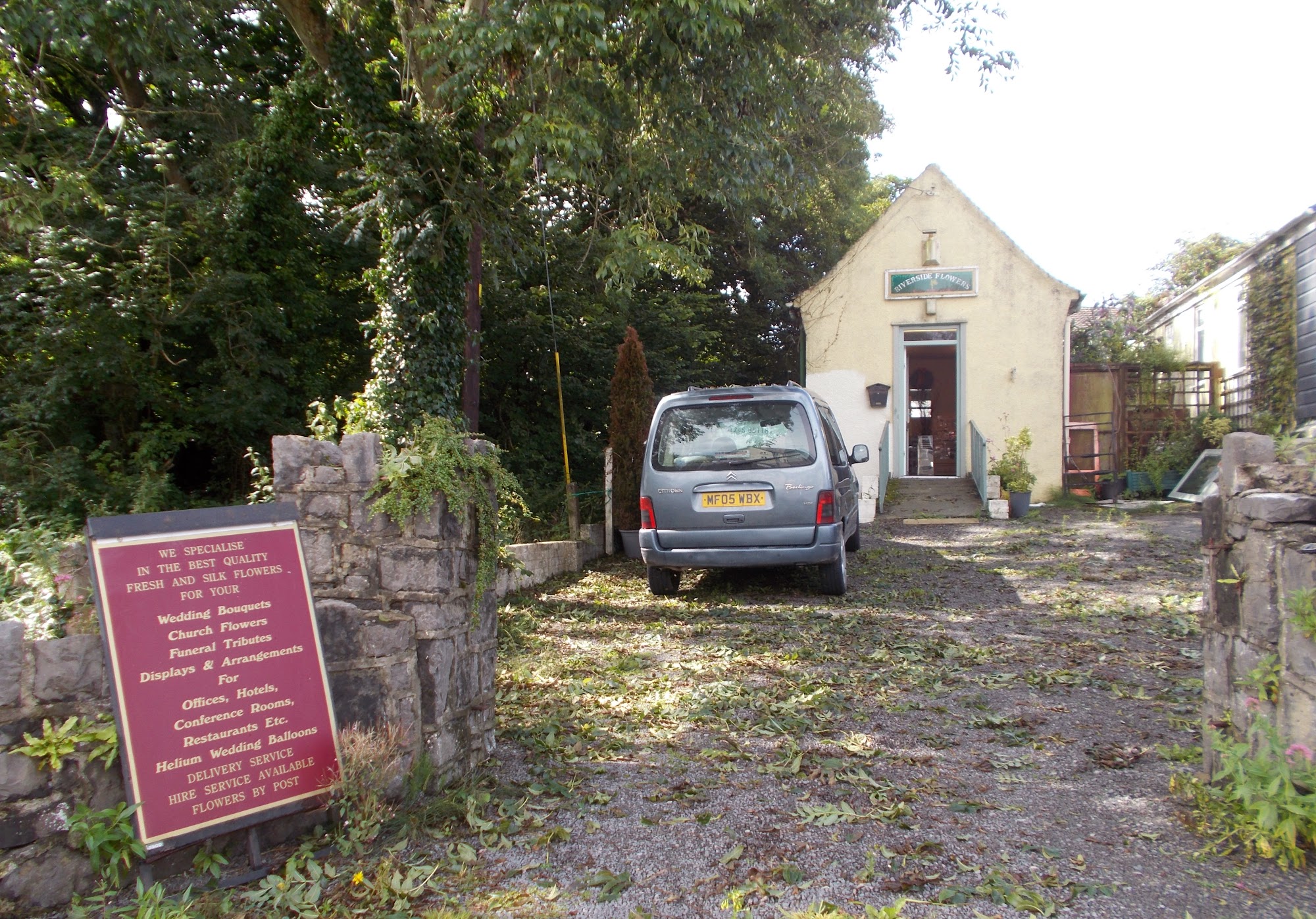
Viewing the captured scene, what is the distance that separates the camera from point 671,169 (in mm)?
9758

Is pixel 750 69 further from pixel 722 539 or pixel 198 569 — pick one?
pixel 198 569

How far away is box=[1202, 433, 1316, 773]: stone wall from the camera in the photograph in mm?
2824

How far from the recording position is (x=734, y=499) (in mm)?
7496

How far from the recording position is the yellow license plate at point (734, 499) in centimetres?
746

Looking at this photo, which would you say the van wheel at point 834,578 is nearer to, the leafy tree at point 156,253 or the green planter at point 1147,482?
the leafy tree at point 156,253

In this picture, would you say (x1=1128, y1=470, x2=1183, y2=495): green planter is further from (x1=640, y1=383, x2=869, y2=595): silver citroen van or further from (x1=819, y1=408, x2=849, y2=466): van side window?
(x1=640, y1=383, x2=869, y2=595): silver citroen van

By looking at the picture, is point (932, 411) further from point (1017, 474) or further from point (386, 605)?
point (386, 605)

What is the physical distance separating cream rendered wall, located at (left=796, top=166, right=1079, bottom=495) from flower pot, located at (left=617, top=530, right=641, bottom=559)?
20.4 ft

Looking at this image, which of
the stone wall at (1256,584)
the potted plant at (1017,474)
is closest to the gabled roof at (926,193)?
the potted plant at (1017,474)

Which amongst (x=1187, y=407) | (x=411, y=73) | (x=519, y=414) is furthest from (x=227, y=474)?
(x=1187, y=407)

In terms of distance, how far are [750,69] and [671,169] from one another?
5.04 feet

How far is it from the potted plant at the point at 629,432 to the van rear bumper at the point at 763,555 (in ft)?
10.7

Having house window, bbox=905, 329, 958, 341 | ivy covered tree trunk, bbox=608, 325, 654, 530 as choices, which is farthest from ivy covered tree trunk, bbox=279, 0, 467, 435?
house window, bbox=905, 329, 958, 341

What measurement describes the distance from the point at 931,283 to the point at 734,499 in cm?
995
